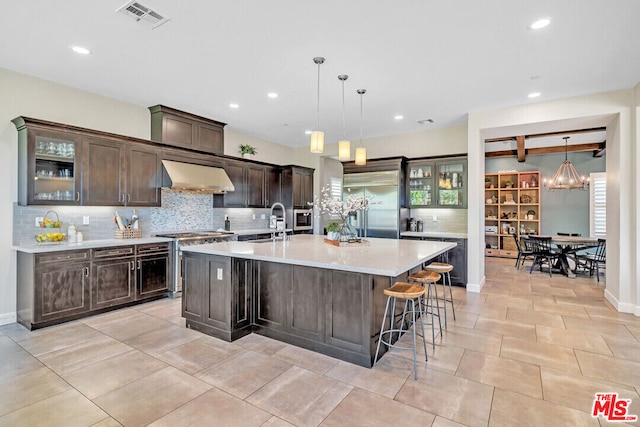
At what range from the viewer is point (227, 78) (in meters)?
4.13

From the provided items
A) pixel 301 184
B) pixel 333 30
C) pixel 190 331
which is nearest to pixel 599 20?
pixel 333 30

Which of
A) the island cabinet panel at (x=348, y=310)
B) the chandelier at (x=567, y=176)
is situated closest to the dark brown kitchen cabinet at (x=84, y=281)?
the island cabinet panel at (x=348, y=310)

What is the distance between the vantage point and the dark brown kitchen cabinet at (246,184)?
6383mm

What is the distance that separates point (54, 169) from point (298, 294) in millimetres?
3470

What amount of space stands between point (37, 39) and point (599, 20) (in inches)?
205

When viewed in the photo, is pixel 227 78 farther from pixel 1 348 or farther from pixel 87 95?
pixel 1 348

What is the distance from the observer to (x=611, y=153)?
4.90 meters

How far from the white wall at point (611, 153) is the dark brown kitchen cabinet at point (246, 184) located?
4135 millimetres

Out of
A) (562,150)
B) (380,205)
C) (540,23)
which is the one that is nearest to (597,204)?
(562,150)

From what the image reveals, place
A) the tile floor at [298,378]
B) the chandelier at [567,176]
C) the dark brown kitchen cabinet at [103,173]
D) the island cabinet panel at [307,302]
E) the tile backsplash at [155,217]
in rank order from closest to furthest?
the tile floor at [298,378] → the island cabinet panel at [307,302] → the tile backsplash at [155,217] → the dark brown kitchen cabinet at [103,173] → the chandelier at [567,176]

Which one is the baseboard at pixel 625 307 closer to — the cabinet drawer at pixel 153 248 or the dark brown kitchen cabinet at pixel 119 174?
the cabinet drawer at pixel 153 248

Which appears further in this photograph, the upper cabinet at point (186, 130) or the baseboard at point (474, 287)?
the baseboard at point (474, 287)

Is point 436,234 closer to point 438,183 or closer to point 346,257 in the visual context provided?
point 438,183

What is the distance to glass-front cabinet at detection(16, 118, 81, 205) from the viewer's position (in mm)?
3826
